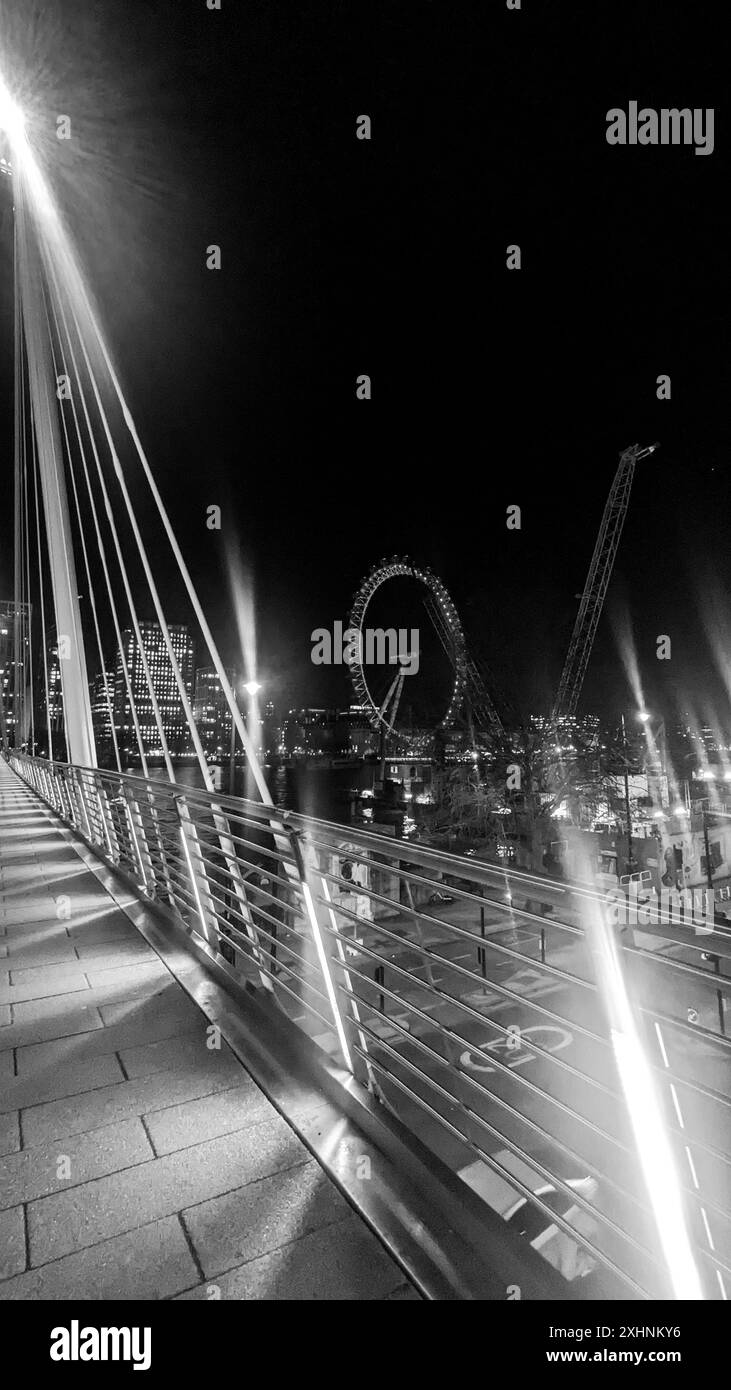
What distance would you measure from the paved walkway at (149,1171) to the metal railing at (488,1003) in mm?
412

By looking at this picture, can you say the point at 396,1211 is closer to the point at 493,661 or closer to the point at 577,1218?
the point at 577,1218

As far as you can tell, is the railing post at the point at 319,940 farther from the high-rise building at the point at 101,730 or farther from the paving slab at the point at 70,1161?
the high-rise building at the point at 101,730

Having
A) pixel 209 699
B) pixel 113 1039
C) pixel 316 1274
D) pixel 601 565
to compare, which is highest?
pixel 601 565

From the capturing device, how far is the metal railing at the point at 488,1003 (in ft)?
4.27

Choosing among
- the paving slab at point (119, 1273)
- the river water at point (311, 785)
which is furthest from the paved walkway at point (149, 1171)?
the river water at point (311, 785)

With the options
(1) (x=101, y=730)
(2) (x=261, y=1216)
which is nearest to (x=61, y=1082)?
(2) (x=261, y=1216)

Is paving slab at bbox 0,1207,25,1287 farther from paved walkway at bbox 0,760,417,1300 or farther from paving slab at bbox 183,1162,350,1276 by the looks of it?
paving slab at bbox 183,1162,350,1276

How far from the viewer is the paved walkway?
1.57 meters

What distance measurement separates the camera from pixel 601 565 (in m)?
51.0

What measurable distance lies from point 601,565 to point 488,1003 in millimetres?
45265

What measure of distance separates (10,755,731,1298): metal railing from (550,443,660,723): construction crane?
38.4 metres

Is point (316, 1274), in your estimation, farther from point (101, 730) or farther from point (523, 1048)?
point (101, 730)

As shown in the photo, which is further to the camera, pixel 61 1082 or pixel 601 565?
pixel 601 565

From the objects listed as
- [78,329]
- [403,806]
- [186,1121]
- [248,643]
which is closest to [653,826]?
[403,806]
